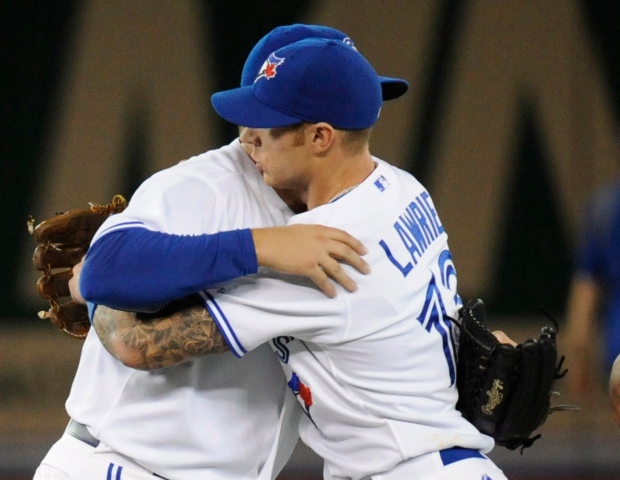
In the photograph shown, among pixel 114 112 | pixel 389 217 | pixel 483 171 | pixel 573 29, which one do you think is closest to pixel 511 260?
pixel 483 171

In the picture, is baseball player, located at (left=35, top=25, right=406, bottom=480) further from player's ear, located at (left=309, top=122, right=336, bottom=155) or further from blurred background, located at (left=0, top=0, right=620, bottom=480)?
blurred background, located at (left=0, top=0, right=620, bottom=480)

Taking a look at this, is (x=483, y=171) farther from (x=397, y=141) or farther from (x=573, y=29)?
(x=573, y=29)

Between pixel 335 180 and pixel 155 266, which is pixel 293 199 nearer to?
pixel 335 180

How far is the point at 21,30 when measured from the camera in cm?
541

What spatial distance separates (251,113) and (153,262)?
365 mm

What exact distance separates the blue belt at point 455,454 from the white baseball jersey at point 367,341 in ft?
0.04

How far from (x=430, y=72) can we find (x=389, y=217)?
12.0 feet

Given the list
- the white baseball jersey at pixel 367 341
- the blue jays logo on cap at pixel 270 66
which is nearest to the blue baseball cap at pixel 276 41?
the blue jays logo on cap at pixel 270 66

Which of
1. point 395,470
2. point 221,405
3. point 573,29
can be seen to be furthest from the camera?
point 573,29

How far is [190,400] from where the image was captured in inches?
78.4

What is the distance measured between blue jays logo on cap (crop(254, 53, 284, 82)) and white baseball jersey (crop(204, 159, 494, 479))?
28 cm

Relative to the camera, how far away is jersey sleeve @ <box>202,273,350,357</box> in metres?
1.83

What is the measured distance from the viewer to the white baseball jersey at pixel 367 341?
72.3 inches

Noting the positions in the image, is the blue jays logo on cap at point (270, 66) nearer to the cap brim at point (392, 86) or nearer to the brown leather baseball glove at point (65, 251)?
the cap brim at point (392, 86)
